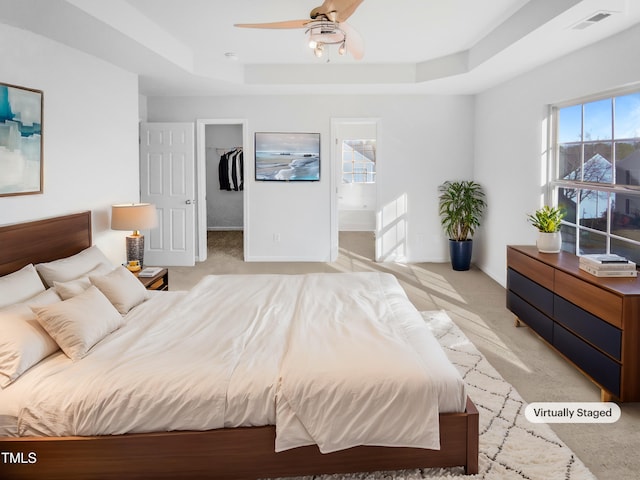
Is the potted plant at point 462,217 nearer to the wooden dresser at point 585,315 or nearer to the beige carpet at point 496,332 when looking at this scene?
the beige carpet at point 496,332

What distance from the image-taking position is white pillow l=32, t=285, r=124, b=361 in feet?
8.15

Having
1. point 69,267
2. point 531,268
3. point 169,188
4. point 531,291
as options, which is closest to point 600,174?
point 531,268

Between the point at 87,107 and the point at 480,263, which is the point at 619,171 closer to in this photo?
the point at 480,263

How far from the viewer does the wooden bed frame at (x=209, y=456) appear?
6.94 ft

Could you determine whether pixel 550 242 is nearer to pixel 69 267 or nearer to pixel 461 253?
pixel 461 253

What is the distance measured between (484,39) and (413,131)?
231cm

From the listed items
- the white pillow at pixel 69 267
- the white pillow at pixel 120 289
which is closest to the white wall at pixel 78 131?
the white pillow at pixel 69 267

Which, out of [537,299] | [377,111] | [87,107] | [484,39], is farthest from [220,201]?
[537,299]

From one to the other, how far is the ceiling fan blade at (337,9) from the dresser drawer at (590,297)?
7.18 feet

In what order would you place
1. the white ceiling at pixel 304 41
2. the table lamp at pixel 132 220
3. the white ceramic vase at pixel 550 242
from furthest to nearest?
the table lamp at pixel 132 220 < the white ceramic vase at pixel 550 242 < the white ceiling at pixel 304 41

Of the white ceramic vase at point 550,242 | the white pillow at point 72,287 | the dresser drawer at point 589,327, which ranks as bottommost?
the dresser drawer at point 589,327

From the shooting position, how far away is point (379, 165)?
23.5 ft

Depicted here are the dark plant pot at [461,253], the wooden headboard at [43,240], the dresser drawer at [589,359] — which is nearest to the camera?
the dresser drawer at [589,359]

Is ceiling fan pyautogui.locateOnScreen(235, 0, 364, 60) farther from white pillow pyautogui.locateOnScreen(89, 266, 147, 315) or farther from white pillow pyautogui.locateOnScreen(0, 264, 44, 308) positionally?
white pillow pyautogui.locateOnScreen(0, 264, 44, 308)
